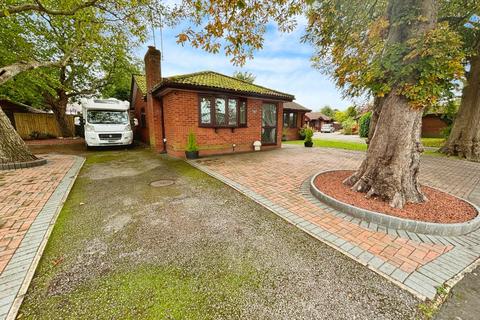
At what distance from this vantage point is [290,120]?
18.3 metres

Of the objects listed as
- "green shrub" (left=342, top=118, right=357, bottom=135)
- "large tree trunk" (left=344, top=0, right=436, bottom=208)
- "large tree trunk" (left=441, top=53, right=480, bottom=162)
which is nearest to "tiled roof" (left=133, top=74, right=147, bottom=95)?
"large tree trunk" (left=344, top=0, right=436, bottom=208)

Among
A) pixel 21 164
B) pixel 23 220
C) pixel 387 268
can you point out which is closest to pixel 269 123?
pixel 387 268

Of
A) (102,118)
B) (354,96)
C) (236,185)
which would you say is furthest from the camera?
(102,118)

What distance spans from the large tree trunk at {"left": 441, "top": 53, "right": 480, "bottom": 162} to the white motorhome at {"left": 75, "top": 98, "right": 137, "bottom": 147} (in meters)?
17.0

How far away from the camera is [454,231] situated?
2824 millimetres

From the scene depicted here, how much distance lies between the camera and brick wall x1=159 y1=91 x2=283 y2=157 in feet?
25.4

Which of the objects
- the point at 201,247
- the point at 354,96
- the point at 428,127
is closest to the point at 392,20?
the point at 354,96

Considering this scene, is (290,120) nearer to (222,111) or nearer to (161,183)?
(222,111)

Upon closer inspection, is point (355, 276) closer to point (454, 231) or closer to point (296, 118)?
point (454, 231)

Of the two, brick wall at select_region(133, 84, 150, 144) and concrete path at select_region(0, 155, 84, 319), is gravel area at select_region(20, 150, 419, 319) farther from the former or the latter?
brick wall at select_region(133, 84, 150, 144)

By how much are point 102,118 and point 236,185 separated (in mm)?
9800

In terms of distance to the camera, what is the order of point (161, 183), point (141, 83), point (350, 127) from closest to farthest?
point (161, 183) → point (141, 83) → point (350, 127)

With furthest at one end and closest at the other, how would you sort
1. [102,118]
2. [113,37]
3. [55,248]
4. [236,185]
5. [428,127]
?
[428,127] → [102,118] → [113,37] → [236,185] → [55,248]

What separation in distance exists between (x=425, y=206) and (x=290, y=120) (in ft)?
51.6
